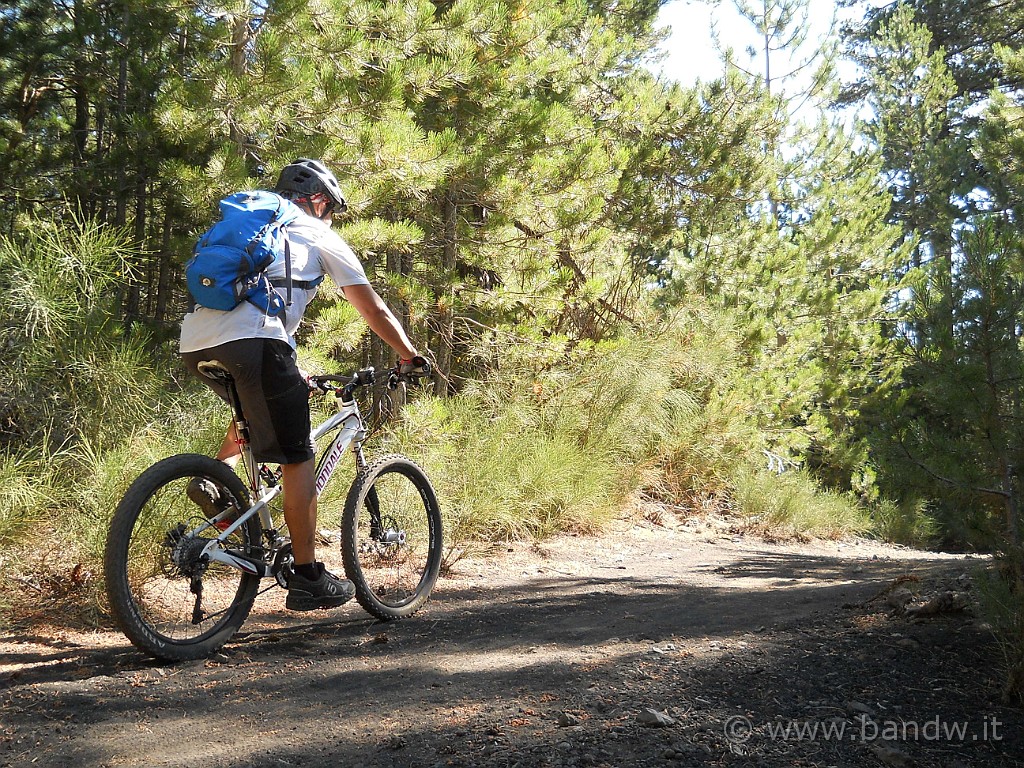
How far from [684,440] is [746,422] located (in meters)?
2.08

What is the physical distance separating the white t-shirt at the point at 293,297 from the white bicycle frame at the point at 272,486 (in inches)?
20.8

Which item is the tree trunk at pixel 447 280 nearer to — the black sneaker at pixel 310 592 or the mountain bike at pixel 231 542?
the mountain bike at pixel 231 542

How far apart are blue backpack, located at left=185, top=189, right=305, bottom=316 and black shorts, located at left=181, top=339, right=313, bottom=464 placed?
0.18 metres

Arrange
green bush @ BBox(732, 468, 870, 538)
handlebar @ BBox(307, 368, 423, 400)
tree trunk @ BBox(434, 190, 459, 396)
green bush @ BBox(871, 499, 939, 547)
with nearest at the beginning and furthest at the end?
handlebar @ BBox(307, 368, 423, 400)
tree trunk @ BBox(434, 190, 459, 396)
green bush @ BBox(732, 468, 870, 538)
green bush @ BBox(871, 499, 939, 547)

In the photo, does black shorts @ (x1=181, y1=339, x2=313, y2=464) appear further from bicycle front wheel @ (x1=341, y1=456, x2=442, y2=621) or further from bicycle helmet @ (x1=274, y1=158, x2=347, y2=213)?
bicycle helmet @ (x1=274, y1=158, x2=347, y2=213)

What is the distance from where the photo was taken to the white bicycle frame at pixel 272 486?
351cm

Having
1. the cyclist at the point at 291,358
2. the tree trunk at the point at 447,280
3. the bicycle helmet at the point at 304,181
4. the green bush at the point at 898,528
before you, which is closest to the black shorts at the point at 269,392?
the cyclist at the point at 291,358

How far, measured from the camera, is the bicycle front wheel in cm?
405

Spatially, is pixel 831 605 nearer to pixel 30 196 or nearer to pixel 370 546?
pixel 370 546

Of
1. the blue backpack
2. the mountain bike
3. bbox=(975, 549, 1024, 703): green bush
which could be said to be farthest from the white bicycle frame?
bbox=(975, 549, 1024, 703): green bush

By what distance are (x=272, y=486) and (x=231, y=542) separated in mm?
309

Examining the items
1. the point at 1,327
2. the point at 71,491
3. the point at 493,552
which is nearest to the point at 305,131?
the point at 1,327

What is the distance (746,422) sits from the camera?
1148cm

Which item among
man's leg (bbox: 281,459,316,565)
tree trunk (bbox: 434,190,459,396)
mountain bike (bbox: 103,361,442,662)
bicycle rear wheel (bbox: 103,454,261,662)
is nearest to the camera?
bicycle rear wheel (bbox: 103,454,261,662)
